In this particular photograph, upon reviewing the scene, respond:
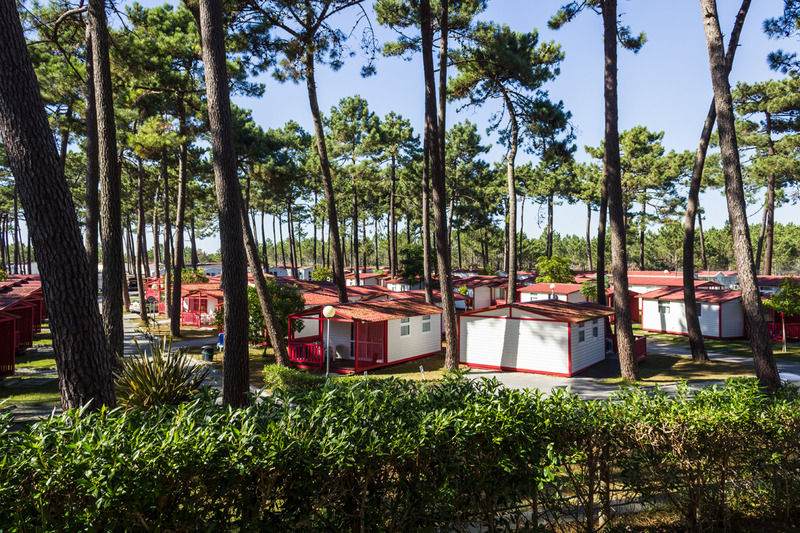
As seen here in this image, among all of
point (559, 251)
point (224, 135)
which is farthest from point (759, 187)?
point (559, 251)

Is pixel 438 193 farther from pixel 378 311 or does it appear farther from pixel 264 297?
pixel 264 297

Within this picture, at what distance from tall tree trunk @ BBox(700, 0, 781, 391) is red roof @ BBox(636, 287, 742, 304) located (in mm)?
16555

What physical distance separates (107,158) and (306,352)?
1031 centimetres

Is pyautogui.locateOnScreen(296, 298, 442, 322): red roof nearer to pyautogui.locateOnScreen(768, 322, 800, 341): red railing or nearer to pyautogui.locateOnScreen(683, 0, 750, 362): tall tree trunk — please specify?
pyautogui.locateOnScreen(683, 0, 750, 362): tall tree trunk

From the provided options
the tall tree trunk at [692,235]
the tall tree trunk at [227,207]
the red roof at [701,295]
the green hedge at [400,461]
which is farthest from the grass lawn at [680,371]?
the tall tree trunk at [227,207]

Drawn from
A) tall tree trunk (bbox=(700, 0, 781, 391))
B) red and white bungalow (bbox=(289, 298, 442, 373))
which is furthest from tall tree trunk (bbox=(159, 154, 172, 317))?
tall tree trunk (bbox=(700, 0, 781, 391))

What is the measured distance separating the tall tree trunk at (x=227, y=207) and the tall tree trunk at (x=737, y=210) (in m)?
8.29

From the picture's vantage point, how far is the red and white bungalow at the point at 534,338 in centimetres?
1502

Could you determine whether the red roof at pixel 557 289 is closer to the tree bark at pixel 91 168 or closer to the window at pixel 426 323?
the window at pixel 426 323

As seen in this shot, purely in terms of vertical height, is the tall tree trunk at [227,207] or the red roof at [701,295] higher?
the tall tree trunk at [227,207]

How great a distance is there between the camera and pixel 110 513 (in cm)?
238

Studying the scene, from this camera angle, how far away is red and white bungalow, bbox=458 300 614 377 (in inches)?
591

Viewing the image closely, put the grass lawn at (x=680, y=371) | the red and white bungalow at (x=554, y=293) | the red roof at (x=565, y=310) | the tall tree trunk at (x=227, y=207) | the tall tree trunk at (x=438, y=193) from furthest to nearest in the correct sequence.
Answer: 1. the red and white bungalow at (x=554, y=293)
2. the red roof at (x=565, y=310)
3. the tall tree trunk at (x=438, y=193)
4. the grass lawn at (x=680, y=371)
5. the tall tree trunk at (x=227, y=207)

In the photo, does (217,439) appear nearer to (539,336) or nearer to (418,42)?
(539,336)
